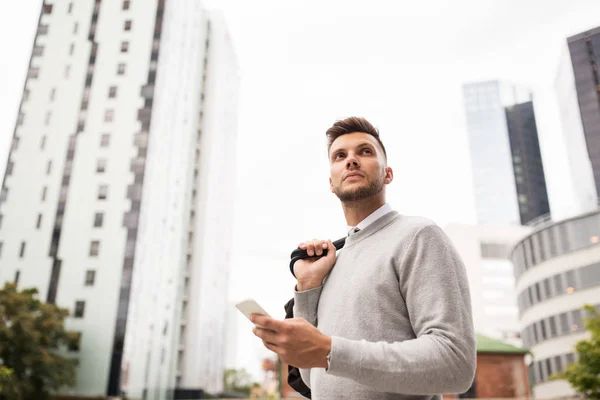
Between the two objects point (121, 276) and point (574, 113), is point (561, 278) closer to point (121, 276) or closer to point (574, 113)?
point (574, 113)

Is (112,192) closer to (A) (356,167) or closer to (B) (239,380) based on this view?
(A) (356,167)

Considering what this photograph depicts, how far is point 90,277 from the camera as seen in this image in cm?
3478

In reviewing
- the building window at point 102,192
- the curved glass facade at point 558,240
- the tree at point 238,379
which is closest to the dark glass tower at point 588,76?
the curved glass facade at point 558,240

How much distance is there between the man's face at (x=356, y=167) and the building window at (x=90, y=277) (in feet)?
118

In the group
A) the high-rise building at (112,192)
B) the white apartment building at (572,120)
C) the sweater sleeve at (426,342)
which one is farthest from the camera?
the high-rise building at (112,192)

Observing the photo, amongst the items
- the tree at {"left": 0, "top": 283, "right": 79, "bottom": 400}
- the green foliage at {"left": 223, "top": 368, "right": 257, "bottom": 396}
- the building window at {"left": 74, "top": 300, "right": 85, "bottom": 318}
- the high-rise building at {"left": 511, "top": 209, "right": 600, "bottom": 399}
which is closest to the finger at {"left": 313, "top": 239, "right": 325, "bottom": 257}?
the tree at {"left": 0, "top": 283, "right": 79, "bottom": 400}

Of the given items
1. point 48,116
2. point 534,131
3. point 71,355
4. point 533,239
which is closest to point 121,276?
point 71,355

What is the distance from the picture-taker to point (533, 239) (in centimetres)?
3659

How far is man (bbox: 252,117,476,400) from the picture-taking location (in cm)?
125

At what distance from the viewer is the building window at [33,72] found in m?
39.5

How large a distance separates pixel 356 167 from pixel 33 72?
44.2 metres

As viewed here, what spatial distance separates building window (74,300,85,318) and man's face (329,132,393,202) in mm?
35541

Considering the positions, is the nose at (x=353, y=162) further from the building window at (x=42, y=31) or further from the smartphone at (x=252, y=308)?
the building window at (x=42, y=31)

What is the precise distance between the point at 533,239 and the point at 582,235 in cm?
394
